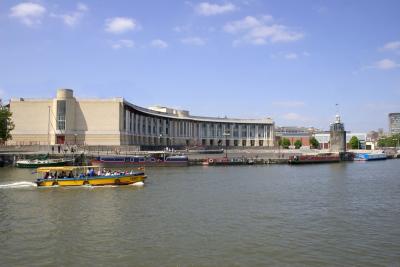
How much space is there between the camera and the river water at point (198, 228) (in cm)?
1730

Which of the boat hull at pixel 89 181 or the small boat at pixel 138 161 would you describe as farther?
the small boat at pixel 138 161

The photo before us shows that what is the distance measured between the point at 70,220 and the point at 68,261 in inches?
A: 311

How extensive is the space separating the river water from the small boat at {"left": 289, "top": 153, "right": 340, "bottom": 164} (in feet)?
159

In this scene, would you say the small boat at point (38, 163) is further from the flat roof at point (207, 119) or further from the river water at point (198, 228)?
the flat roof at point (207, 119)

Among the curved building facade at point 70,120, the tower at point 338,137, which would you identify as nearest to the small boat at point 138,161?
the curved building facade at point 70,120

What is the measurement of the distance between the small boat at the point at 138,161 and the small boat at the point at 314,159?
22.9m

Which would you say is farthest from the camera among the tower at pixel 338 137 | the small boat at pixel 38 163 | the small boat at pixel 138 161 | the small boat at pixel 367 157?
the small boat at pixel 367 157

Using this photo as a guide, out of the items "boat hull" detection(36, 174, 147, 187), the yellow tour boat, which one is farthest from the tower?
"boat hull" detection(36, 174, 147, 187)

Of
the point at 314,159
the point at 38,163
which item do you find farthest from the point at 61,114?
the point at 314,159

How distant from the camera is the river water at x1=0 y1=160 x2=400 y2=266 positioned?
17297mm

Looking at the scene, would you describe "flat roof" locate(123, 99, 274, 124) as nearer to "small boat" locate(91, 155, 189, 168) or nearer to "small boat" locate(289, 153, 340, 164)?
"small boat" locate(91, 155, 189, 168)

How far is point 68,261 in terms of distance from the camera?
16.9 metres

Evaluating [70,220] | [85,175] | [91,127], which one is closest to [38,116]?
[91,127]

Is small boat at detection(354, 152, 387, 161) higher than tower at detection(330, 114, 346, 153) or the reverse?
the reverse
